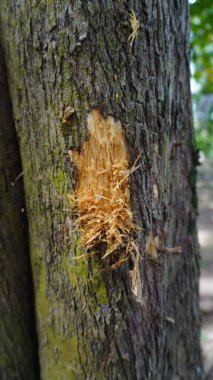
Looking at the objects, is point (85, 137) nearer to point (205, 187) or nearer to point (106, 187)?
point (106, 187)

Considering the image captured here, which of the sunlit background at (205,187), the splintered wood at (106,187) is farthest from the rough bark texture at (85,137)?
the sunlit background at (205,187)

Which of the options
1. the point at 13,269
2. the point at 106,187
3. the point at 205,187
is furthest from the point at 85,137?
the point at 205,187

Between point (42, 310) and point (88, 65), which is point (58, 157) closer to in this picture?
point (88, 65)

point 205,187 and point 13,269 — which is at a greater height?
point 205,187

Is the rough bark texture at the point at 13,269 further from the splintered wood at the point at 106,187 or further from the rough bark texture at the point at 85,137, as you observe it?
the splintered wood at the point at 106,187

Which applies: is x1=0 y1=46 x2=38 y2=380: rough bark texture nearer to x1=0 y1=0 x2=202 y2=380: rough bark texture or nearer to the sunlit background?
x1=0 y1=0 x2=202 y2=380: rough bark texture

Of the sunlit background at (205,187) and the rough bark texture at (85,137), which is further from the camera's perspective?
the sunlit background at (205,187)
